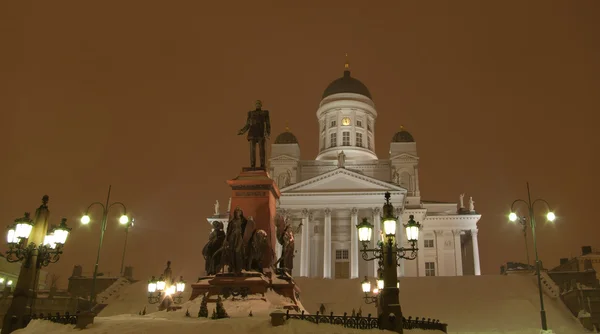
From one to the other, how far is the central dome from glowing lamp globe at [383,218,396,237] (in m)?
64.1

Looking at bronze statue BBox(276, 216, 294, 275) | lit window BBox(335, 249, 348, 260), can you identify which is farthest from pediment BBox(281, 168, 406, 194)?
bronze statue BBox(276, 216, 294, 275)

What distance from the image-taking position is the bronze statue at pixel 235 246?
16.1 m

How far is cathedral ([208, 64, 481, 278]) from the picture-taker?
57000 millimetres

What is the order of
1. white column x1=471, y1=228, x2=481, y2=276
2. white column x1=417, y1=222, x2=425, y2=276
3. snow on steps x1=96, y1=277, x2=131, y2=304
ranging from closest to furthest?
snow on steps x1=96, y1=277, x2=131, y2=304, white column x1=471, y1=228, x2=481, y2=276, white column x1=417, y1=222, x2=425, y2=276

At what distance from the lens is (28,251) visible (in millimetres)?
13742

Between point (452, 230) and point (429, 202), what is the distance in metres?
5.73

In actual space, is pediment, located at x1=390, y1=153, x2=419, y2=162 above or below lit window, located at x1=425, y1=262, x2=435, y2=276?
above

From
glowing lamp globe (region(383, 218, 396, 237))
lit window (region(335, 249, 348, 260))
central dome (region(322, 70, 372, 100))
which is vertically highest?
central dome (region(322, 70, 372, 100))

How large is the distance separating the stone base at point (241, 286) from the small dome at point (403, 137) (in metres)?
56.7

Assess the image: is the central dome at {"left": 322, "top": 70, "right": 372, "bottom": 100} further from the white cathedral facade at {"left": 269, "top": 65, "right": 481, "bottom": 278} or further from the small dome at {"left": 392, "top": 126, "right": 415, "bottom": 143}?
the small dome at {"left": 392, "top": 126, "right": 415, "bottom": 143}

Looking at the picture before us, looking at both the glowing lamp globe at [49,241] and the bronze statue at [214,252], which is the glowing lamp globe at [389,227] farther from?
the glowing lamp globe at [49,241]

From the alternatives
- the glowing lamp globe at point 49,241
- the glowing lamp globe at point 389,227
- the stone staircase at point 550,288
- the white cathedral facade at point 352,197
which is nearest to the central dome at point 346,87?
the white cathedral facade at point 352,197

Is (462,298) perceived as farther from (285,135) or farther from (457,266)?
(285,135)

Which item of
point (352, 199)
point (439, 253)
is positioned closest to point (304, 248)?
point (352, 199)
